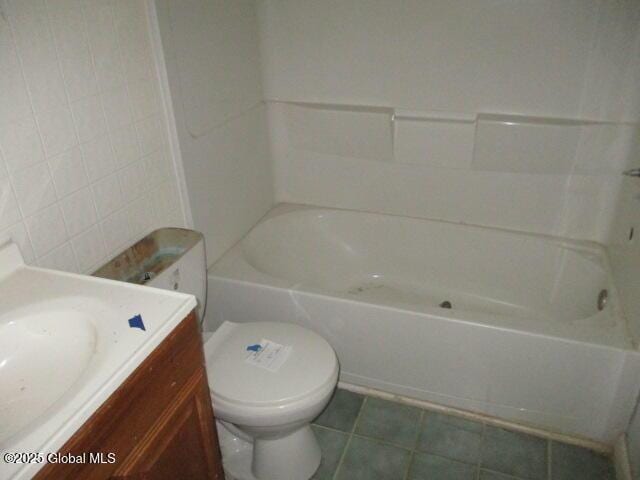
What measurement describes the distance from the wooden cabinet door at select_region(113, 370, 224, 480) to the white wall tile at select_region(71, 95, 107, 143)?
2.28ft

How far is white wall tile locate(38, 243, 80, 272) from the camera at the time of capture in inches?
47.9

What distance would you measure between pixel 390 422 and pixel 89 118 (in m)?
1.37

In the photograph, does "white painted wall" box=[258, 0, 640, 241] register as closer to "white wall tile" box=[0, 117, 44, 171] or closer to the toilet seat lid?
the toilet seat lid

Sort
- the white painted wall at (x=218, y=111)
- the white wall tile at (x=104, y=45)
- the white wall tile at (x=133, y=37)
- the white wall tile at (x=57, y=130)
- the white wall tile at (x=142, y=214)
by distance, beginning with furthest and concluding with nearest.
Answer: the white painted wall at (x=218, y=111) → the white wall tile at (x=142, y=214) → the white wall tile at (x=133, y=37) → the white wall tile at (x=104, y=45) → the white wall tile at (x=57, y=130)

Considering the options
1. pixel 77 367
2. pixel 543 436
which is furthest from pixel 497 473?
pixel 77 367

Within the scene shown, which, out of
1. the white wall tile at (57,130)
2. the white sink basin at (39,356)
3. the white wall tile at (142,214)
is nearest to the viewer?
the white sink basin at (39,356)

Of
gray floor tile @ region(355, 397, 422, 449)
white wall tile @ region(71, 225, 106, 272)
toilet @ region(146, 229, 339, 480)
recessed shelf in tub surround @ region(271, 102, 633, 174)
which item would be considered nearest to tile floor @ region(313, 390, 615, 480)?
gray floor tile @ region(355, 397, 422, 449)

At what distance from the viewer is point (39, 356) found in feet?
3.13

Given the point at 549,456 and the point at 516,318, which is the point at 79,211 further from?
the point at 549,456

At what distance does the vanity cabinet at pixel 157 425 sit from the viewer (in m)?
0.77

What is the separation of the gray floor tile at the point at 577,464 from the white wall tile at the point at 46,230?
1.60m

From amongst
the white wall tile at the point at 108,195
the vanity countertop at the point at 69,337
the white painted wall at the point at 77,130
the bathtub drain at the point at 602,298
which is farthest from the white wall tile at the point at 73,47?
the bathtub drain at the point at 602,298

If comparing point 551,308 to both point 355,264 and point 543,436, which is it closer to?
point 543,436

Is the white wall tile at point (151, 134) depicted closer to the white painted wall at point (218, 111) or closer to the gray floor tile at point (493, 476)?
the white painted wall at point (218, 111)
